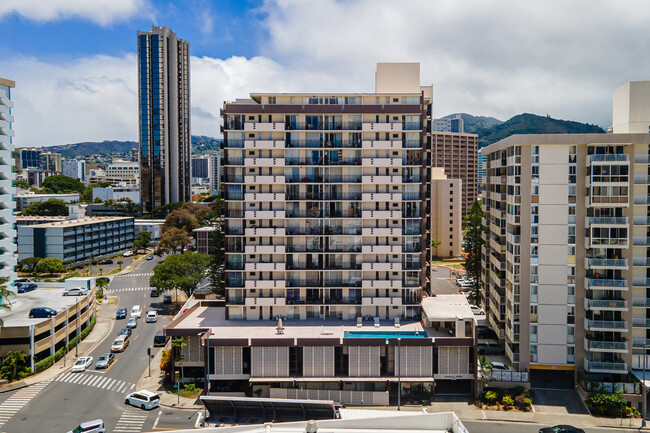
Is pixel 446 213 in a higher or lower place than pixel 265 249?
higher

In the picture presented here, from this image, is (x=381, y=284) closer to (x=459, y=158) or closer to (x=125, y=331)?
(x=125, y=331)

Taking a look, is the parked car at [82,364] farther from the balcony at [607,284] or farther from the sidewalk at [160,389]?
the balcony at [607,284]

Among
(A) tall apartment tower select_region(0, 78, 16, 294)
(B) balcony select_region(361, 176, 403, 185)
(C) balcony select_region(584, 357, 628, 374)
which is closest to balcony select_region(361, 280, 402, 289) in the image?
(B) balcony select_region(361, 176, 403, 185)

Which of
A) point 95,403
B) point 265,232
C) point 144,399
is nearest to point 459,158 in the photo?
point 265,232

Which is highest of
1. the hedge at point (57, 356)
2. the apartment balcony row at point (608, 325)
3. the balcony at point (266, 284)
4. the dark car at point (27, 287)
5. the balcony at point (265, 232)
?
the balcony at point (265, 232)

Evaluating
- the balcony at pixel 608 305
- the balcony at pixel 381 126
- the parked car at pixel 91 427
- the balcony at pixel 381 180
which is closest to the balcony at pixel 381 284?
the balcony at pixel 381 180
